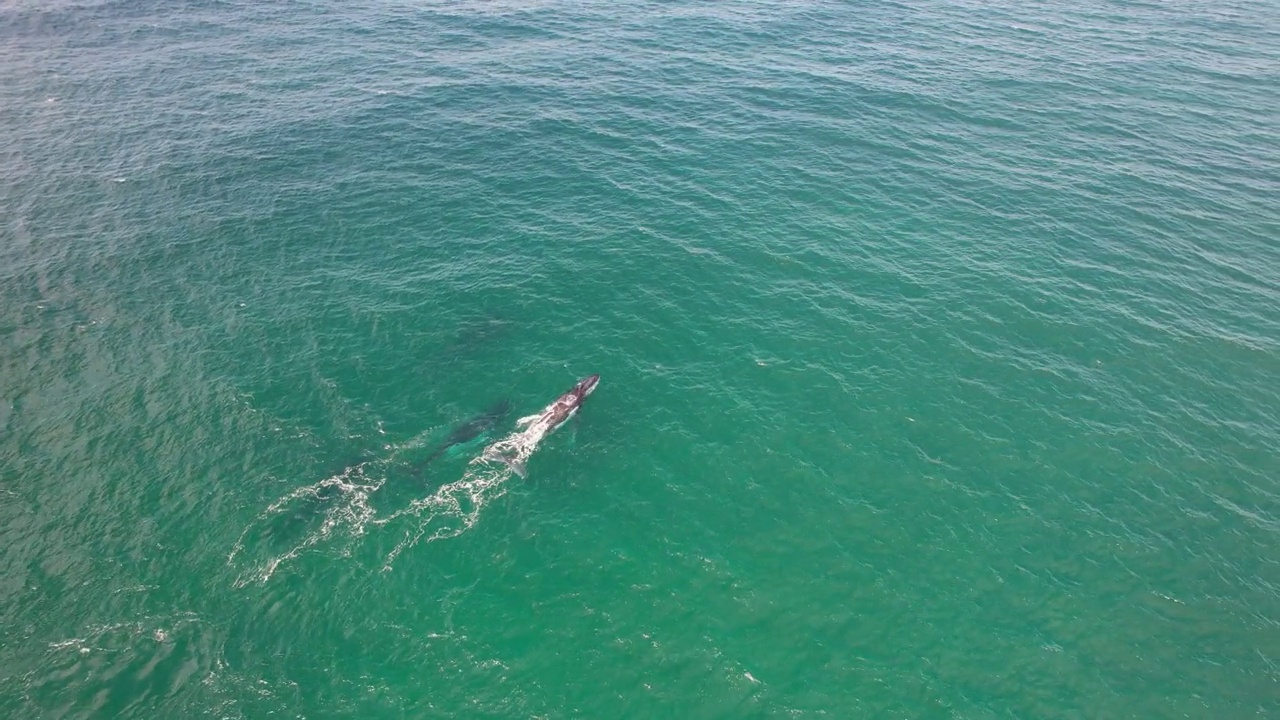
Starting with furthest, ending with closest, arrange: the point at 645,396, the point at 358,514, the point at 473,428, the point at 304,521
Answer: the point at 645,396, the point at 473,428, the point at 358,514, the point at 304,521

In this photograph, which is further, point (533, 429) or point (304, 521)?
point (533, 429)

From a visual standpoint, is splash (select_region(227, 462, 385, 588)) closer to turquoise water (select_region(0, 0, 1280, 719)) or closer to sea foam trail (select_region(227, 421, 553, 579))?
sea foam trail (select_region(227, 421, 553, 579))

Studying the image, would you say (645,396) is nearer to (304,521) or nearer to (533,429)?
(533,429)

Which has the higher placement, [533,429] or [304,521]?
[533,429]

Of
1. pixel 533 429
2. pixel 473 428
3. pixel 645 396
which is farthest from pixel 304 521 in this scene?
pixel 645 396

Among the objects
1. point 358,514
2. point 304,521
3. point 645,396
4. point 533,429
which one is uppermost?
point 645,396

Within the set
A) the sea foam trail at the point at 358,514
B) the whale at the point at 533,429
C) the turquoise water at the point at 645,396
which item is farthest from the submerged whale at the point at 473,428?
the sea foam trail at the point at 358,514

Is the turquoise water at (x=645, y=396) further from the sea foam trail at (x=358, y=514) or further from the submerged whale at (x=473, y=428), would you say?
the submerged whale at (x=473, y=428)

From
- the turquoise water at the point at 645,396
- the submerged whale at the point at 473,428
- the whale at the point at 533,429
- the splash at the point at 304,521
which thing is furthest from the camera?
the submerged whale at the point at 473,428
